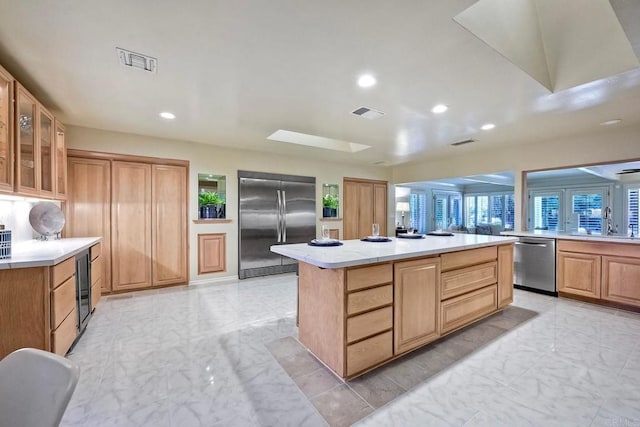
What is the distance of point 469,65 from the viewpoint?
220 centimetres

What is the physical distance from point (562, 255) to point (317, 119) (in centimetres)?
393

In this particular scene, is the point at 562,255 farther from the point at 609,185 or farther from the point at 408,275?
the point at 609,185

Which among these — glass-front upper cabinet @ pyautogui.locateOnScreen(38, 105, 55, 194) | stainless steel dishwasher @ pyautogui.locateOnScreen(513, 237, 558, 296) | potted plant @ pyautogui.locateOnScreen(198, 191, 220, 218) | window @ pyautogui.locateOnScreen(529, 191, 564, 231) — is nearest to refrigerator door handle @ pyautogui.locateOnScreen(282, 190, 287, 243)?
potted plant @ pyautogui.locateOnScreen(198, 191, 220, 218)

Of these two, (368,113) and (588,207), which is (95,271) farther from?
(588,207)

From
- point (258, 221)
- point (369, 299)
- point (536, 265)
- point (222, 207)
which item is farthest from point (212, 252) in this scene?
point (536, 265)

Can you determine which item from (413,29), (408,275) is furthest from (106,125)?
(408,275)

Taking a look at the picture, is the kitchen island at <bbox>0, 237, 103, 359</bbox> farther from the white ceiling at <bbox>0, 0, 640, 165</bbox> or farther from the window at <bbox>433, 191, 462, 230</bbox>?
the window at <bbox>433, 191, 462, 230</bbox>

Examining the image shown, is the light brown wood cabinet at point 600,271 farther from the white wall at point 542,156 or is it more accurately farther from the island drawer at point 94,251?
the island drawer at point 94,251

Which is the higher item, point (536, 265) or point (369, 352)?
point (536, 265)

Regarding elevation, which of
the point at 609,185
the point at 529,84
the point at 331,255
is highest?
the point at 529,84

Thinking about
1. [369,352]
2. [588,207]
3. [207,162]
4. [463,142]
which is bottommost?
[369,352]

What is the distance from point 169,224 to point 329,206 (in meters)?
3.15

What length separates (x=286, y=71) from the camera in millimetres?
2299

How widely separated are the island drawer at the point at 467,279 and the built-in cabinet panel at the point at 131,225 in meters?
4.18
